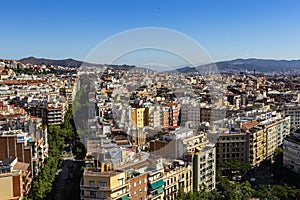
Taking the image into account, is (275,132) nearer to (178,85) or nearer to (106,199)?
(106,199)

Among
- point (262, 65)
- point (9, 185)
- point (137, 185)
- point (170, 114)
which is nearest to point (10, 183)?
point (9, 185)

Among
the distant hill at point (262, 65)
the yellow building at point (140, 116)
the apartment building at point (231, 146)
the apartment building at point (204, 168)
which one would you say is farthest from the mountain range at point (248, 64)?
the apartment building at point (204, 168)

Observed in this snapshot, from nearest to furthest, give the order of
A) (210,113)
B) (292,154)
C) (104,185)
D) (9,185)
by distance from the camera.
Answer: (104,185)
(9,185)
(292,154)
(210,113)

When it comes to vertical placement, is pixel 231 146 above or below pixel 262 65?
below

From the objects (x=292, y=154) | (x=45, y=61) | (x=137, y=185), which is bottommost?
(x=292, y=154)

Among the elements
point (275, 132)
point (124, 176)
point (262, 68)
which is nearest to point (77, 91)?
point (275, 132)

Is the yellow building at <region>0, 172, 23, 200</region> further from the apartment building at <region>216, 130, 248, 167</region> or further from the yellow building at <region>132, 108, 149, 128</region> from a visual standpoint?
the yellow building at <region>132, 108, 149, 128</region>

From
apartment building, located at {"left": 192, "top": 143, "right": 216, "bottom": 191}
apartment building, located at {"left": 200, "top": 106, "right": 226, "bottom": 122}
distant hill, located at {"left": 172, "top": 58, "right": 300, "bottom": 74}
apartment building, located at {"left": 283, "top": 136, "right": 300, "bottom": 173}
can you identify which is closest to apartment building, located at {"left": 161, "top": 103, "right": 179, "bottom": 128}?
apartment building, located at {"left": 200, "top": 106, "right": 226, "bottom": 122}

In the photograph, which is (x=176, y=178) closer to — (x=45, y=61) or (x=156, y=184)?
(x=156, y=184)

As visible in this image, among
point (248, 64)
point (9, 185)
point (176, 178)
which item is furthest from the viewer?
point (248, 64)

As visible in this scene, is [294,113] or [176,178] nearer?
[176,178]
